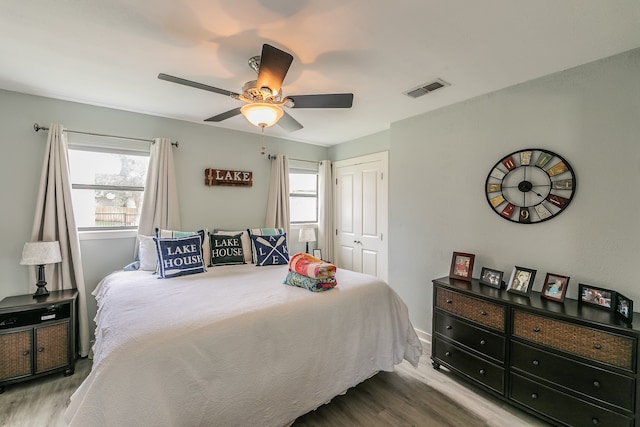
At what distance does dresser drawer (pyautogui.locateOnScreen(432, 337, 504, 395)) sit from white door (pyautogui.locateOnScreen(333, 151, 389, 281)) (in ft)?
4.39

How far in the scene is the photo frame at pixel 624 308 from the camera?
168cm

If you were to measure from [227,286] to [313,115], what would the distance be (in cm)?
210

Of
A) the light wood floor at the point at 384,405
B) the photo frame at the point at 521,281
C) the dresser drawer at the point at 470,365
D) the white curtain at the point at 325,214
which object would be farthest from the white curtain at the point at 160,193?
the photo frame at the point at 521,281

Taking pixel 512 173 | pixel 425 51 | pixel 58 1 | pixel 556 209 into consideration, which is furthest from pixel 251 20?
pixel 556 209

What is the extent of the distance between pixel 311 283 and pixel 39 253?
8.00 feet

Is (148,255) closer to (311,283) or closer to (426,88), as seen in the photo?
(311,283)

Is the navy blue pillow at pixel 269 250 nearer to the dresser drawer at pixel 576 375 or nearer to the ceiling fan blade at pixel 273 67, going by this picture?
the ceiling fan blade at pixel 273 67

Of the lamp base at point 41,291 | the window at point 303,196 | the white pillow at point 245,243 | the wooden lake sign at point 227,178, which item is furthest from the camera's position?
the window at point 303,196

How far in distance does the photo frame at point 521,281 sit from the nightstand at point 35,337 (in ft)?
12.6

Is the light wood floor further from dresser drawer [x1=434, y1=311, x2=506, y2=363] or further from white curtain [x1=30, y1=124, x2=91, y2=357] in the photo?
white curtain [x1=30, y1=124, x2=91, y2=357]

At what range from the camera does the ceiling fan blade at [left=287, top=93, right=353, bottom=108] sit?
1.97m

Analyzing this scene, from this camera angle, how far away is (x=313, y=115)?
3.22m

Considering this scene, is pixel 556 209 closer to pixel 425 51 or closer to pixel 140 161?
pixel 425 51

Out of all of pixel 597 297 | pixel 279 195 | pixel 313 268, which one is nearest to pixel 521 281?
pixel 597 297
